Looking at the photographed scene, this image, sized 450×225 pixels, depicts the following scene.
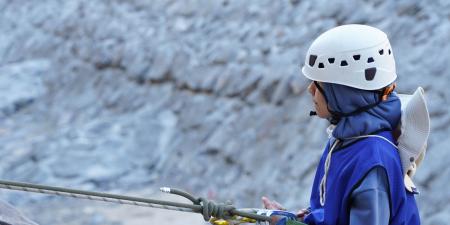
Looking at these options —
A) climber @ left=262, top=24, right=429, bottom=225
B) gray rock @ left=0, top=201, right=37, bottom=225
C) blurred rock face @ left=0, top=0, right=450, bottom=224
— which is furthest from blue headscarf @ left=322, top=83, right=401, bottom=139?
blurred rock face @ left=0, top=0, right=450, bottom=224

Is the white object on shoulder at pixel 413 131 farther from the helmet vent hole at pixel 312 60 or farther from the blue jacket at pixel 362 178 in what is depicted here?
the helmet vent hole at pixel 312 60

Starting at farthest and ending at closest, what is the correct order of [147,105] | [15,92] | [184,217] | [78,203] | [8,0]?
[8,0]
[15,92]
[147,105]
[78,203]
[184,217]

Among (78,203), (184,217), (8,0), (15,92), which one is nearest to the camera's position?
(184,217)

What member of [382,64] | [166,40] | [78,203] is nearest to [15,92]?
[166,40]

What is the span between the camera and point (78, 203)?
682 centimetres

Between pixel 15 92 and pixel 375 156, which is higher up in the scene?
pixel 15 92

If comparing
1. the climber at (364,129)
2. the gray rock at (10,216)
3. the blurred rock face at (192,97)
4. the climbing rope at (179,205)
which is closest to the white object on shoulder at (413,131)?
the climber at (364,129)

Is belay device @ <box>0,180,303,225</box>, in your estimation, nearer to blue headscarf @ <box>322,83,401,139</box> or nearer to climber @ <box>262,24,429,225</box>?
climber @ <box>262,24,429,225</box>

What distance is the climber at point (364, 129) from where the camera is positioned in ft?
6.88

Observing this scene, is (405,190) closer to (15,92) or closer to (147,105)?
(147,105)

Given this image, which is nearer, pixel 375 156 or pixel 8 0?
pixel 375 156

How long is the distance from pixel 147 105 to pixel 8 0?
3724 millimetres

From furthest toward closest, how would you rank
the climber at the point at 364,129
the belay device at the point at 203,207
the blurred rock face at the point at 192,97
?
1. the blurred rock face at the point at 192,97
2. the belay device at the point at 203,207
3. the climber at the point at 364,129

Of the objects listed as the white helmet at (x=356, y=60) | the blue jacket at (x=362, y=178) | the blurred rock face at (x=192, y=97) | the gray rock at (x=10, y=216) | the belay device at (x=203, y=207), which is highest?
the blurred rock face at (x=192, y=97)
